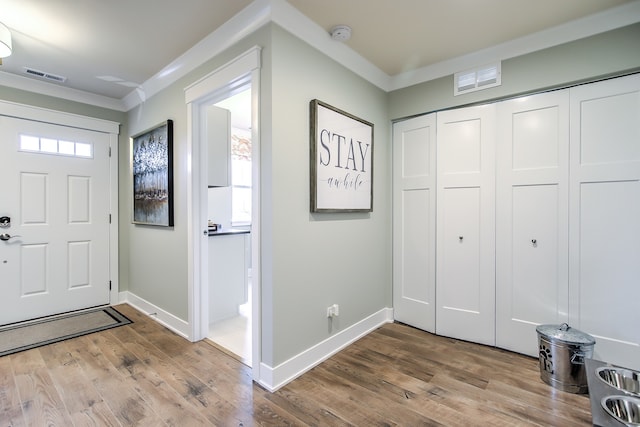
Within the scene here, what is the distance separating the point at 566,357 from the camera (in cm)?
200

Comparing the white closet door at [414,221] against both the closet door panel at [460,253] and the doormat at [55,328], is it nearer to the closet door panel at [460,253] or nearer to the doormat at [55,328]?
the closet door panel at [460,253]

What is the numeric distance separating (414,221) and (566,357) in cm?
152

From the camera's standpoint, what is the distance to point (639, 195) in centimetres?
204

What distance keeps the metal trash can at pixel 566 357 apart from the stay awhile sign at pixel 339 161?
1.67m

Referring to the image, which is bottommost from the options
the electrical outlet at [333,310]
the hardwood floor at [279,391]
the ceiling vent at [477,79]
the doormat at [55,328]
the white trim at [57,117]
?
the hardwood floor at [279,391]

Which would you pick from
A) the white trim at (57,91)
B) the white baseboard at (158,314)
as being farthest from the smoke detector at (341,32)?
the white trim at (57,91)

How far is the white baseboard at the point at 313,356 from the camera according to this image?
2018 mm

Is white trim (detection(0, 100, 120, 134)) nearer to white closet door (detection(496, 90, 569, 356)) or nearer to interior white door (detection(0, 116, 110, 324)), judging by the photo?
interior white door (detection(0, 116, 110, 324))

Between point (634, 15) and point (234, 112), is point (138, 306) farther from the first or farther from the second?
point (634, 15)

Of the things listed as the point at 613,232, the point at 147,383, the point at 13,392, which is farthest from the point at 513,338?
the point at 13,392

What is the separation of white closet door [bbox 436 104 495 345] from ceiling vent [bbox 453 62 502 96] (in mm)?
173

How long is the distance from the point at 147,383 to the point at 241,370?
2.05 feet

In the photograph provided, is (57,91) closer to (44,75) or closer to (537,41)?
(44,75)

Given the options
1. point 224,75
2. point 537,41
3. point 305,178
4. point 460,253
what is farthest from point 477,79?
point 224,75
